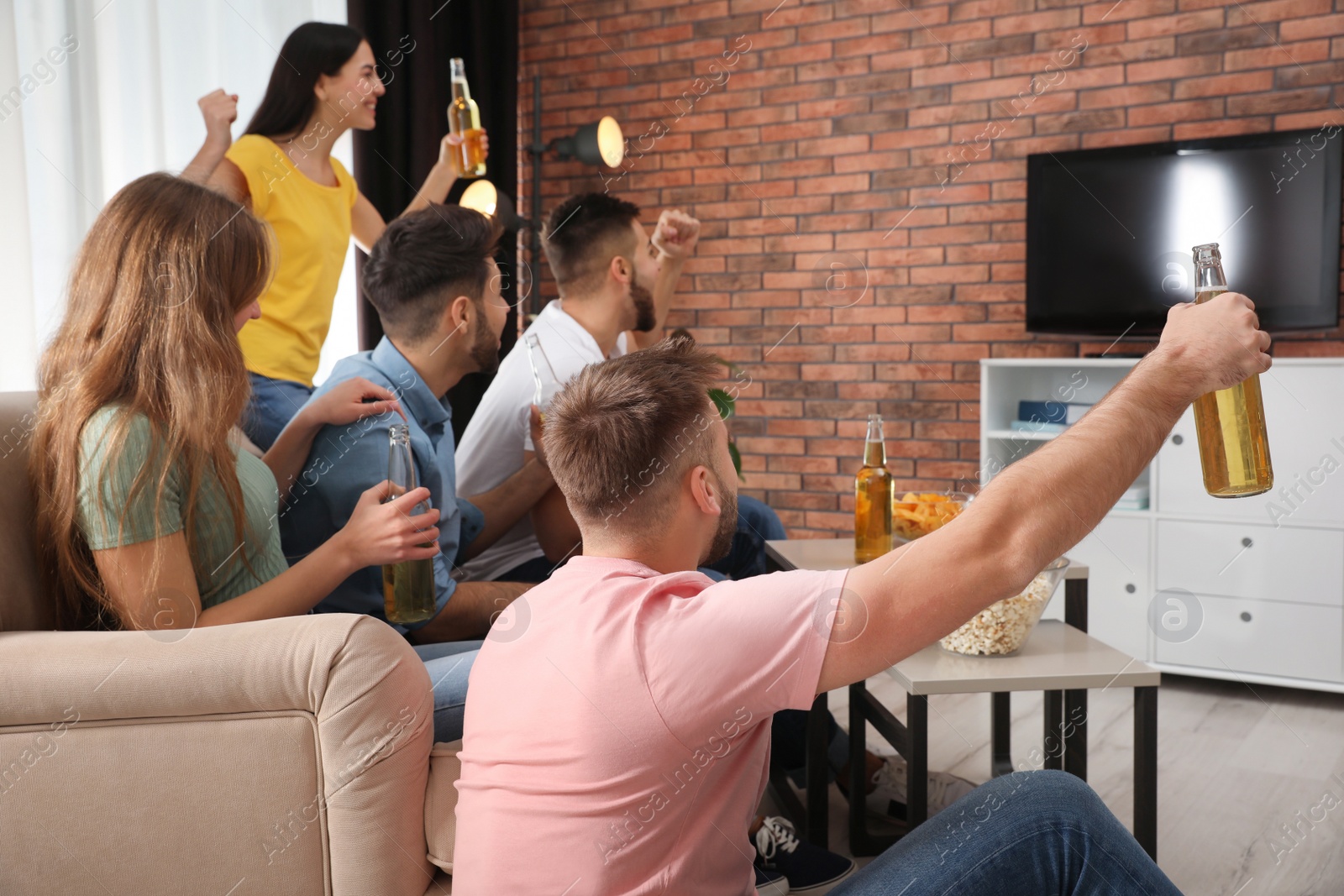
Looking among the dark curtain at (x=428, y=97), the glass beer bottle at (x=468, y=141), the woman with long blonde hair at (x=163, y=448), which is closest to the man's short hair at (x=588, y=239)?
the glass beer bottle at (x=468, y=141)

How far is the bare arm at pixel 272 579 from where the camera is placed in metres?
1.27

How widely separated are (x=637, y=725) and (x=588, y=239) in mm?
2080

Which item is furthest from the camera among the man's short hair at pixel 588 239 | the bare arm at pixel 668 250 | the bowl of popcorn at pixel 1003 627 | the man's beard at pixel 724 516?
the bare arm at pixel 668 250

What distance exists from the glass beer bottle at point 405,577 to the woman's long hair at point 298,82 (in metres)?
1.22

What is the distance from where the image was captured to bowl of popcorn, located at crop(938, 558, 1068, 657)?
5.05 ft

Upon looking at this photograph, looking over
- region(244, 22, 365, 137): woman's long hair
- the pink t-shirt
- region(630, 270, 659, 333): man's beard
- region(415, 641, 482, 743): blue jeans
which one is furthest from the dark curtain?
the pink t-shirt

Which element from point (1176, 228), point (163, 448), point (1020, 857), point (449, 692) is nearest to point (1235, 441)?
point (1020, 857)

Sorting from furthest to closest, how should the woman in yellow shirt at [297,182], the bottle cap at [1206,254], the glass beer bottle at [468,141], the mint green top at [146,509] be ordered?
the glass beer bottle at [468,141] < the woman in yellow shirt at [297,182] < the mint green top at [146,509] < the bottle cap at [1206,254]

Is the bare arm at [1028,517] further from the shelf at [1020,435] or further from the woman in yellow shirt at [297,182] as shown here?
the shelf at [1020,435]

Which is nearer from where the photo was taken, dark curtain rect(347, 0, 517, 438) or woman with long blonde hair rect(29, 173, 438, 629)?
woman with long blonde hair rect(29, 173, 438, 629)

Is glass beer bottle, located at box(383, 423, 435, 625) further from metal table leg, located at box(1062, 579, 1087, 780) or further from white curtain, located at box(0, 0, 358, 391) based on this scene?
white curtain, located at box(0, 0, 358, 391)

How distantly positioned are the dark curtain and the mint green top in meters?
2.36

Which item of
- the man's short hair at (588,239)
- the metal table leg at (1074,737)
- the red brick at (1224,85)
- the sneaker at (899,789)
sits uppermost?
the red brick at (1224,85)

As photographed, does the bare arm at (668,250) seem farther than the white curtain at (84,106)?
Yes
